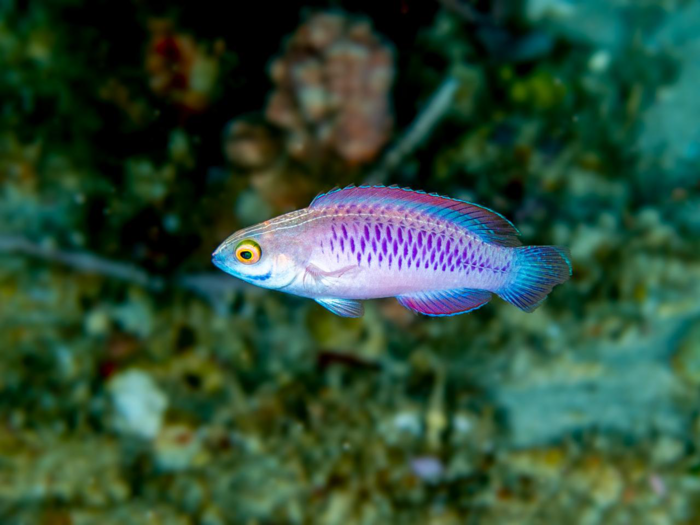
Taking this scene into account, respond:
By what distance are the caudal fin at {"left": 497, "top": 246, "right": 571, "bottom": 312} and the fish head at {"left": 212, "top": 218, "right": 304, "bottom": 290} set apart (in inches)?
28.0

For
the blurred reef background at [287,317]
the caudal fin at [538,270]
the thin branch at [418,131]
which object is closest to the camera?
the caudal fin at [538,270]

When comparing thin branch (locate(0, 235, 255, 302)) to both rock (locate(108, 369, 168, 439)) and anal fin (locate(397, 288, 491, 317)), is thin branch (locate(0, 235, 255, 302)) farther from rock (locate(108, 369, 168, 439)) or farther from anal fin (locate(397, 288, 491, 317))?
anal fin (locate(397, 288, 491, 317))

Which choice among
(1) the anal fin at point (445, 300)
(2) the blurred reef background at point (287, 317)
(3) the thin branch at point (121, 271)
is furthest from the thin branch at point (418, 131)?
(1) the anal fin at point (445, 300)

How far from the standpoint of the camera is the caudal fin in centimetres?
147

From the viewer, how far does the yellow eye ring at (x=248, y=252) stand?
137 cm

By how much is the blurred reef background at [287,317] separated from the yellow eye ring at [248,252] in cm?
226

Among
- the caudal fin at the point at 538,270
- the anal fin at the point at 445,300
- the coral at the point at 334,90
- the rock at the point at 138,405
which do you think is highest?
the coral at the point at 334,90

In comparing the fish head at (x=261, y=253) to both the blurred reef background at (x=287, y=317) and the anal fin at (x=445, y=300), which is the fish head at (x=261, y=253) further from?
the blurred reef background at (x=287, y=317)

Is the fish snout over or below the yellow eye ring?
below

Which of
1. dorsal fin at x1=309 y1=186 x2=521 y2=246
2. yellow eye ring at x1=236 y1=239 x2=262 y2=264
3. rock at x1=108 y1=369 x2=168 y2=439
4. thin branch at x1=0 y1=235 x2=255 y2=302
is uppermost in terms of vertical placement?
thin branch at x1=0 y1=235 x2=255 y2=302

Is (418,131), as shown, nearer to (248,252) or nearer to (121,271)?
(121,271)

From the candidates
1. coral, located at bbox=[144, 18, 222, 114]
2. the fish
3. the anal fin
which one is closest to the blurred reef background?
coral, located at bbox=[144, 18, 222, 114]

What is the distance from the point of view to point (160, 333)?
3697 millimetres

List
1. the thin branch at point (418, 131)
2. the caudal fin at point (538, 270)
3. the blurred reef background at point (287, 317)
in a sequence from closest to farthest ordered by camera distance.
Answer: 1. the caudal fin at point (538, 270)
2. the blurred reef background at point (287, 317)
3. the thin branch at point (418, 131)
